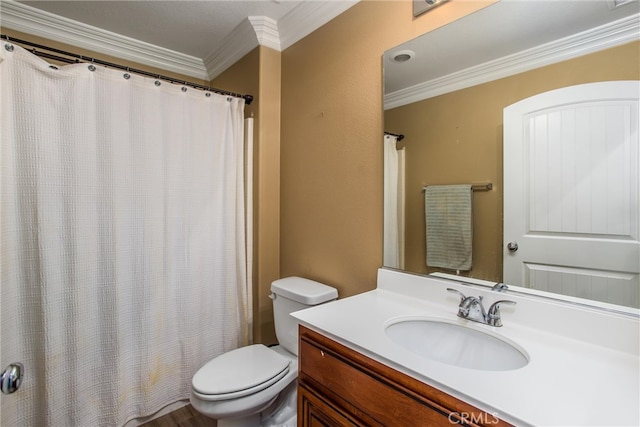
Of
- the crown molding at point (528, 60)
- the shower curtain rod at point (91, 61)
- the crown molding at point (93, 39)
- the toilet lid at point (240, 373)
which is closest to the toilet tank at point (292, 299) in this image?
the toilet lid at point (240, 373)

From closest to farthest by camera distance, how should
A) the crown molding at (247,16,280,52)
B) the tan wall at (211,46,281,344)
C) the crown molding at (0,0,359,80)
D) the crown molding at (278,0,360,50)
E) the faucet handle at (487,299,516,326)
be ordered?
the faucet handle at (487,299,516,326), the crown molding at (278,0,360,50), the crown molding at (0,0,359,80), the crown molding at (247,16,280,52), the tan wall at (211,46,281,344)

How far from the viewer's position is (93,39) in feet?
7.06

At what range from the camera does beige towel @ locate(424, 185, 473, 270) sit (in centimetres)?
125

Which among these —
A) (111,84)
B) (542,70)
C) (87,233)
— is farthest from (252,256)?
(542,70)

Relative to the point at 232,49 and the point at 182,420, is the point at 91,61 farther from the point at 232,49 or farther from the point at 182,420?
the point at 182,420

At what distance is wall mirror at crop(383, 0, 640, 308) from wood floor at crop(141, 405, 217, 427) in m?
1.47

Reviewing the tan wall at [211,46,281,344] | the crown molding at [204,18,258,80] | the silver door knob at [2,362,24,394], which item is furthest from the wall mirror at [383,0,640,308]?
the silver door knob at [2,362,24,394]

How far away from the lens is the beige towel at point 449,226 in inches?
49.1

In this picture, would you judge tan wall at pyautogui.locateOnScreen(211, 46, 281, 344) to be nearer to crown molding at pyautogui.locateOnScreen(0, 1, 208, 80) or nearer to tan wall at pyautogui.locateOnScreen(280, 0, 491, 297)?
tan wall at pyautogui.locateOnScreen(280, 0, 491, 297)

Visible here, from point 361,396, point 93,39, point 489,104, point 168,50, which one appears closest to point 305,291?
point 361,396

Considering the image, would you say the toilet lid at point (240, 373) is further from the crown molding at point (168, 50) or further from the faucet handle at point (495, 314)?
the crown molding at point (168, 50)

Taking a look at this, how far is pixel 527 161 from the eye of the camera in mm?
1071

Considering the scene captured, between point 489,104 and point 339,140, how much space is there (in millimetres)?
763

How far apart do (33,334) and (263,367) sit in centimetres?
111
